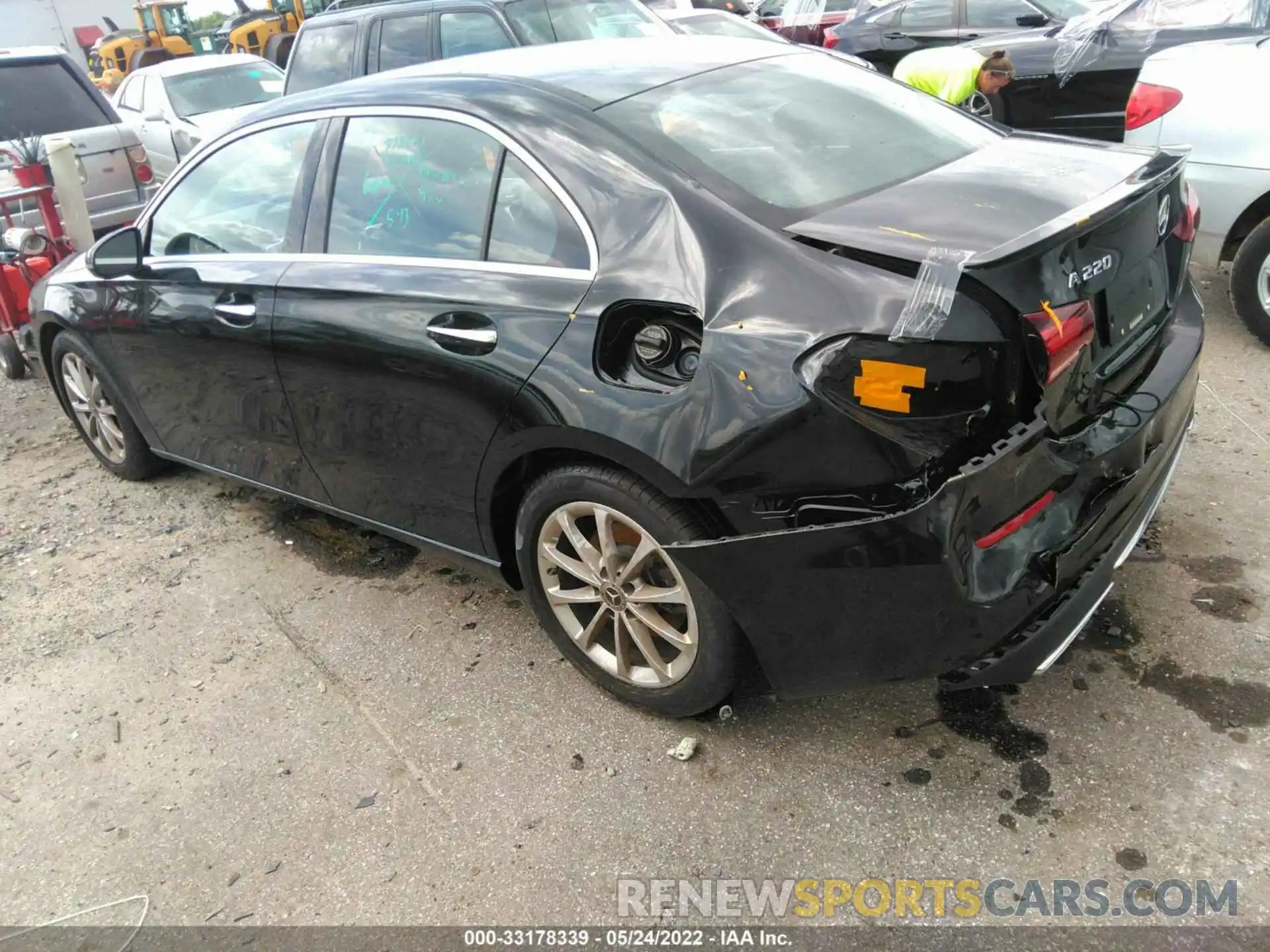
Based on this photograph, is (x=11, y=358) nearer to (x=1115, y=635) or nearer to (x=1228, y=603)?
(x=1115, y=635)

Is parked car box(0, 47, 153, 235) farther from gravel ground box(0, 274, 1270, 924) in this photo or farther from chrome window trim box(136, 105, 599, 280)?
gravel ground box(0, 274, 1270, 924)

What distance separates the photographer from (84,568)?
4.02m

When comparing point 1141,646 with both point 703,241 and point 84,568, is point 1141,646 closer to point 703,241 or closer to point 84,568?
point 703,241

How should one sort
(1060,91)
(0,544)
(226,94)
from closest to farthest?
(0,544) → (1060,91) → (226,94)

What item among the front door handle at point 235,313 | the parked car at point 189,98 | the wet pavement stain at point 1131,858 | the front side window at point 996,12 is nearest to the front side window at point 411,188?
the front door handle at point 235,313

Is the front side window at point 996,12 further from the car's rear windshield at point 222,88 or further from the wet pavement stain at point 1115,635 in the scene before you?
the wet pavement stain at point 1115,635

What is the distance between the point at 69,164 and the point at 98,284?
2.16m

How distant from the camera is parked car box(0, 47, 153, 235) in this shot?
23.9ft

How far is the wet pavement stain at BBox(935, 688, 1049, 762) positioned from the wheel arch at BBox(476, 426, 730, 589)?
2.95 ft

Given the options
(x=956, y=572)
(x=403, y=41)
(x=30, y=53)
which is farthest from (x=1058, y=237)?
(x=30, y=53)

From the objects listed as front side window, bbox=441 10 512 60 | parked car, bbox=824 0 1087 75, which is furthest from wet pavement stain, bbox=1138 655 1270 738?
parked car, bbox=824 0 1087 75

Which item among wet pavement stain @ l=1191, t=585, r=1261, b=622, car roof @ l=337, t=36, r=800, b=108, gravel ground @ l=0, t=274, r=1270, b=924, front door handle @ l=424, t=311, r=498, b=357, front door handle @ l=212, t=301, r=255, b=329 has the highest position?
car roof @ l=337, t=36, r=800, b=108

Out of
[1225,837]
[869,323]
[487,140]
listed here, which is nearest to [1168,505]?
[1225,837]

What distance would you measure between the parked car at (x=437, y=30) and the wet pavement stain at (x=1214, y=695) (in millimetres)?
5862
